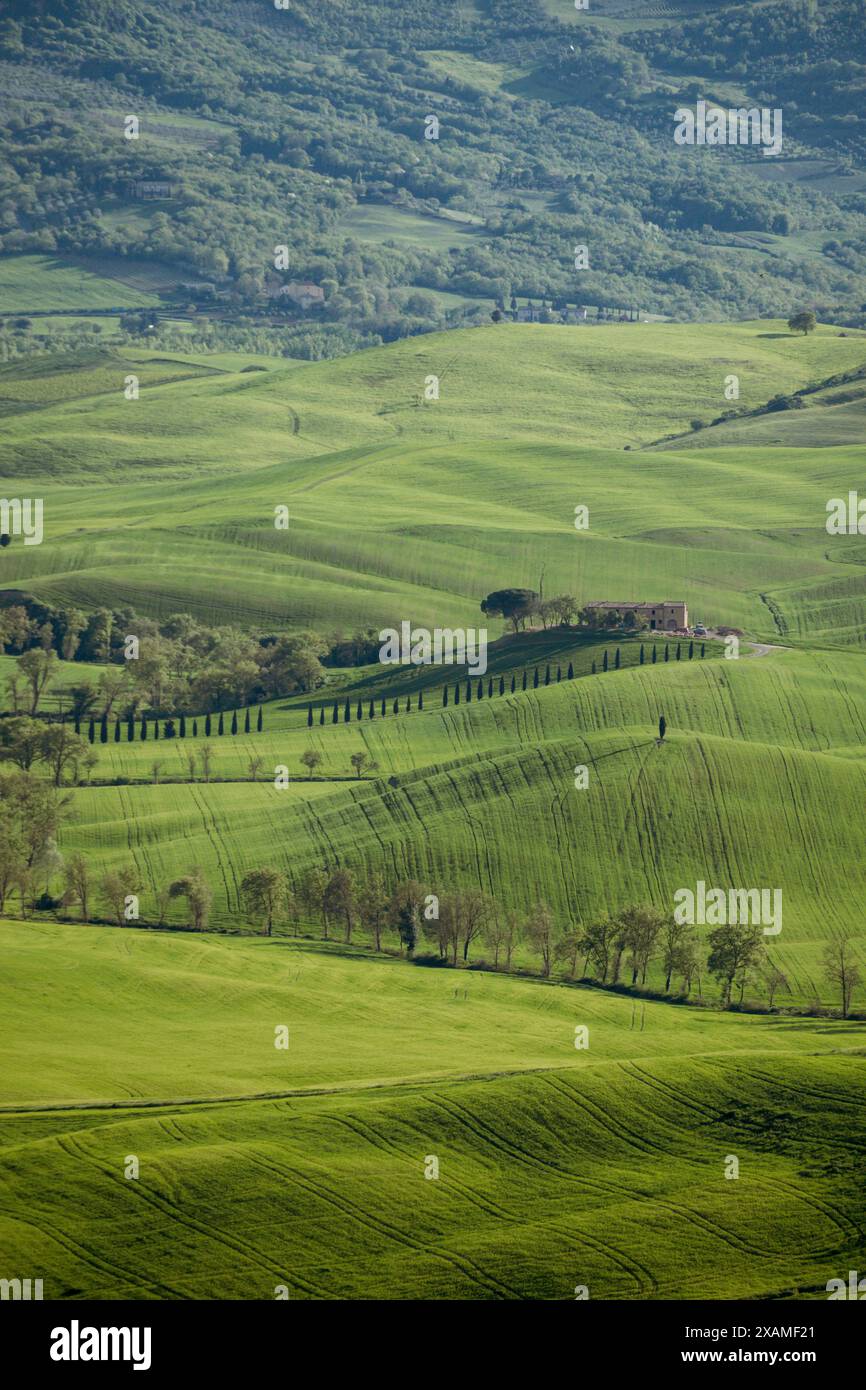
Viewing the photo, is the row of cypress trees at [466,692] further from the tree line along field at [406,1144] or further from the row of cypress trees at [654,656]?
the tree line along field at [406,1144]

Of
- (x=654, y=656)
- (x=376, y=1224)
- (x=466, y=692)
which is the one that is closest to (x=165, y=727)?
(x=466, y=692)

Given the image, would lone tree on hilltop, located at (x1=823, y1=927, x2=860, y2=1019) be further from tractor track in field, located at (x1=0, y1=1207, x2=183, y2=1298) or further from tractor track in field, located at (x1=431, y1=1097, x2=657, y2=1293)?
tractor track in field, located at (x1=0, y1=1207, x2=183, y2=1298)

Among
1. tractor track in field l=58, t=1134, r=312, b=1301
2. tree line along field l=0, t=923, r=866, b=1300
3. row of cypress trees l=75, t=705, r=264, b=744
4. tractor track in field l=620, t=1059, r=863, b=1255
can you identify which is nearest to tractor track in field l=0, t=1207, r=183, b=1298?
tree line along field l=0, t=923, r=866, b=1300

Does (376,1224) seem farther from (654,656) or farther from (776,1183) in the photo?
(654,656)

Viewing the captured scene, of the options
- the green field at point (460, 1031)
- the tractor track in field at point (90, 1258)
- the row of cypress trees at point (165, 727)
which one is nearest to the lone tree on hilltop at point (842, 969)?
the green field at point (460, 1031)

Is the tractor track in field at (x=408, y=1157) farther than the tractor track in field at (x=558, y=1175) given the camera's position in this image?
Yes

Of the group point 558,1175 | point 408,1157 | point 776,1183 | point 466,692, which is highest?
point 466,692
